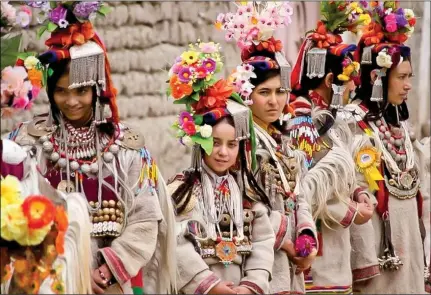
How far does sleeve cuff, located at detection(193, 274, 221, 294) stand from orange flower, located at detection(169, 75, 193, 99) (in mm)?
815

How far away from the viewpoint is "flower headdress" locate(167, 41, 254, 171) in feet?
23.7

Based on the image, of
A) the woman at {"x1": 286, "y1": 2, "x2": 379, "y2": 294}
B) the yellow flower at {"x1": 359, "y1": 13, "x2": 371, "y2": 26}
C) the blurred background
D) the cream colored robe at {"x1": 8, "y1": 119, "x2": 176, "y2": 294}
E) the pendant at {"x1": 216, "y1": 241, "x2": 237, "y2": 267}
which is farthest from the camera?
the blurred background

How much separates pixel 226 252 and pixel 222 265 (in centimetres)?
7

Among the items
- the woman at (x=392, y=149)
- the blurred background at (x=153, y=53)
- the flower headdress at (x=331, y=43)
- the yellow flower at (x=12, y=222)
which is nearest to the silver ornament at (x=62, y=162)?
the yellow flower at (x=12, y=222)

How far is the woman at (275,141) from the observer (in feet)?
25.6

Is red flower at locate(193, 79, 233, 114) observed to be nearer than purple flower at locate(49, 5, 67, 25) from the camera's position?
No

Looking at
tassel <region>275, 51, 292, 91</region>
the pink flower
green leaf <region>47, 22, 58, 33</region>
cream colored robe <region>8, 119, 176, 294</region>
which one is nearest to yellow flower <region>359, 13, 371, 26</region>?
tassel <region>275, 51, 292, 91</region>

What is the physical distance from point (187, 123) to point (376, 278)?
7.68 ft

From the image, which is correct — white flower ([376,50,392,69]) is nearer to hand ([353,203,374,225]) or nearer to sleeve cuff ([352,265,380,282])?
hand ([353,203,374,225])

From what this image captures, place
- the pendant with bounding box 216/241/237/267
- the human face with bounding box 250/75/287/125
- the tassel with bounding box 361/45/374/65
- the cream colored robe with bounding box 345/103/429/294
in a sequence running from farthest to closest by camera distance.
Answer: the tassel with bounding box 361/45/374/65 → the cream colored robe with bounding box 345/103/429/294 → the human face with bounding box 250/75/287/125 → the pendant with bounding box 216/241/237/267

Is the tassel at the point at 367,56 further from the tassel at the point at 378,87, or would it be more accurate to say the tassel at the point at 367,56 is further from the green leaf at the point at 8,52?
the green leaf at the point at 8,52

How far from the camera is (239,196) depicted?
24.2 feet

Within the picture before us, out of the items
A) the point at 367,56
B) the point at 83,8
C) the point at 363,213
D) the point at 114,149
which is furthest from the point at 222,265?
the point at 367,56

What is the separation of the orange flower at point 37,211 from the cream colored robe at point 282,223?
6.20ft
